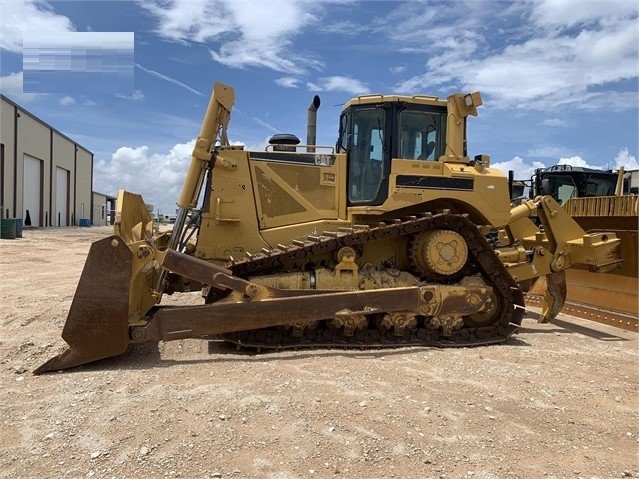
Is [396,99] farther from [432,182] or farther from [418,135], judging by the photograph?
[432,182]

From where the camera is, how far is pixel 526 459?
3.19 metres

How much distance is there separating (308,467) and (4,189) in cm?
3146

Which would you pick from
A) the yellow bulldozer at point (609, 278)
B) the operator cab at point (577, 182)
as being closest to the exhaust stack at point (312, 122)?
the yellow bulldozer at point (609, 278)

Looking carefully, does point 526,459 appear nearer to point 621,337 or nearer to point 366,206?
point 366,206

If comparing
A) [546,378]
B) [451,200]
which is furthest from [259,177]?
[546,378]

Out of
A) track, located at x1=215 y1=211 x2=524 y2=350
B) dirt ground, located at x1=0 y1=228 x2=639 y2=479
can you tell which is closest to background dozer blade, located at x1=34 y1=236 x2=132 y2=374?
dirt ground, located at x1=0 y1=228 x2=639 y2=479

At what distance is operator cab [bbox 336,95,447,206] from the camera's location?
21.0ft

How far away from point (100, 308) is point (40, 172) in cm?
3569

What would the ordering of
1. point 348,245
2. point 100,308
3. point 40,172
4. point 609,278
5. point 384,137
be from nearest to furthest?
point 100,308, point 348,245, point 384,137, point 609,278, point 40,172

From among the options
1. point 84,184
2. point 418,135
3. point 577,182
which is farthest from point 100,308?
point 84,184

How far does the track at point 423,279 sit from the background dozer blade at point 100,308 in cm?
116

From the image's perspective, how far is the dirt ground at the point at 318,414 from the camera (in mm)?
3051

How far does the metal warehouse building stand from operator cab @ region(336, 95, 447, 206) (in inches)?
Result: 1118

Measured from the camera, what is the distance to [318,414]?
3.69 meters
